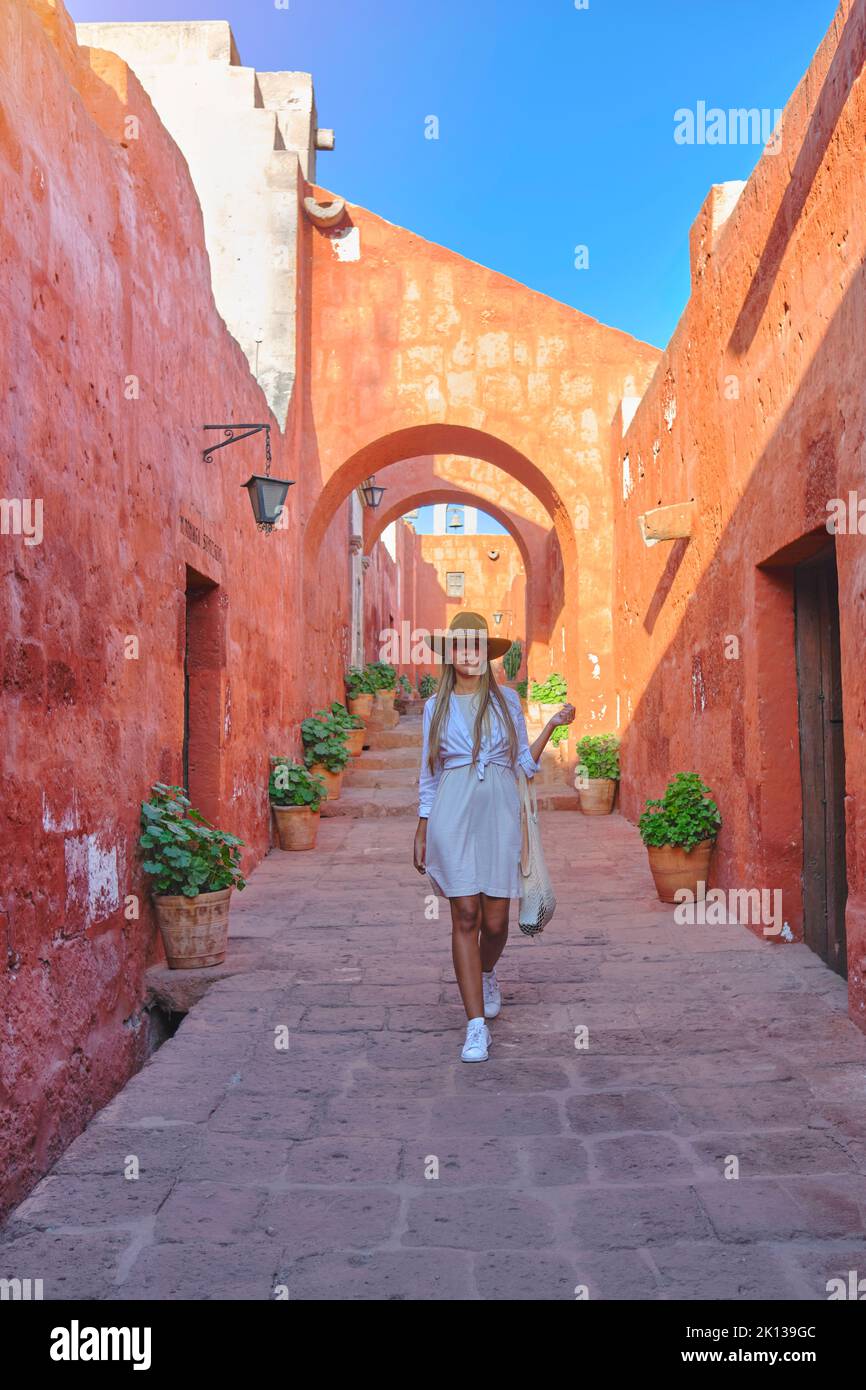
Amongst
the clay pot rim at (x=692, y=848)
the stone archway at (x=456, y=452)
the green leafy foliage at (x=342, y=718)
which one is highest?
the stone archway at (x=456, y=452)

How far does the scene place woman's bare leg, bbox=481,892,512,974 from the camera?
3699 mm

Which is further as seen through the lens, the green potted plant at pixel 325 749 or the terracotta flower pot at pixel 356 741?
the terracotta flower pot at pixel 356 741

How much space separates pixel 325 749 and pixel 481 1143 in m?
7.28

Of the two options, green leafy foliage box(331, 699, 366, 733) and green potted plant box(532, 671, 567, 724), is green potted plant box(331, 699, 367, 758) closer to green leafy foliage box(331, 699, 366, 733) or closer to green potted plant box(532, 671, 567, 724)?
green leafy foliage box(331, 699, 366, 733)

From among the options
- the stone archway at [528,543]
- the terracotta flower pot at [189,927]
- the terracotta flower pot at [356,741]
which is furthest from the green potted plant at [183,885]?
the stone archway at [528,543]

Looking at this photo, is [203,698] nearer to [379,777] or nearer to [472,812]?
[472,812]

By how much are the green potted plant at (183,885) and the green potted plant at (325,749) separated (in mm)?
5303

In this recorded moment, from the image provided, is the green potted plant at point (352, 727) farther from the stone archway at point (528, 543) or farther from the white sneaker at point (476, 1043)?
the white sneaker at point (476, 1043)

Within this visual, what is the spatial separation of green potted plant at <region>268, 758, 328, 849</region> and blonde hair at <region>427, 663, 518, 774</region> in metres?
4.65

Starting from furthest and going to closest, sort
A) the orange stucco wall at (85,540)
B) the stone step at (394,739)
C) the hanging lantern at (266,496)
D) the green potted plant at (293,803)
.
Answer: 1. the stone step at (394,739)
2. the green potted plant at (293,803)
3. the hanging lantern at (266,496)
4. the orange stucco wall at (85,540)

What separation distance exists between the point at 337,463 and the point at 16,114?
7718mm

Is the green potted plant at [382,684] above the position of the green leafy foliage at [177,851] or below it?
above

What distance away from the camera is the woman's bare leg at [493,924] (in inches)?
146
